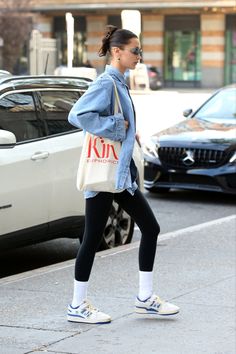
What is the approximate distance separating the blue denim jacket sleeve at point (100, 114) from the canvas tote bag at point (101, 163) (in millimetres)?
63

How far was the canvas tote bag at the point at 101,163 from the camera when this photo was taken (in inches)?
221

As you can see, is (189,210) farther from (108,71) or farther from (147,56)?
(147,56)

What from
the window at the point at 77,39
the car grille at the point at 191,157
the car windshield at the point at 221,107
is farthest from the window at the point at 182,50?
the car grille at the point at 191,157

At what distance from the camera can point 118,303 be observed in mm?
6375

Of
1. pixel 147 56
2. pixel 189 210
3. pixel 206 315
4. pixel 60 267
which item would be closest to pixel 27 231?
pixel 60 267

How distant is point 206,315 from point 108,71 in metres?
1.78

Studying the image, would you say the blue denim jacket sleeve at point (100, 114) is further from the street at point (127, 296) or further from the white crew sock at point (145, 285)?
the street at point (127, 296)

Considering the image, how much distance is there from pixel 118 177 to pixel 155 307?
0.97 metres

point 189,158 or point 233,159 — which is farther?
point 189,158

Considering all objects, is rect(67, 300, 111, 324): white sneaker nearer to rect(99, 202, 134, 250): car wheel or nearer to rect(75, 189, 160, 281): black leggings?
rect(75, 189, 160, 281): black leggings

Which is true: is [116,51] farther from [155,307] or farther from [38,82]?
[38,82]

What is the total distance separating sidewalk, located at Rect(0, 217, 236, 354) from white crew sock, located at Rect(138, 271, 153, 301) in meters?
0.15

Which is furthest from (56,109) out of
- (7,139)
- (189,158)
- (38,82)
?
(189,158)

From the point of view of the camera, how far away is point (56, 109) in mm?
8234
